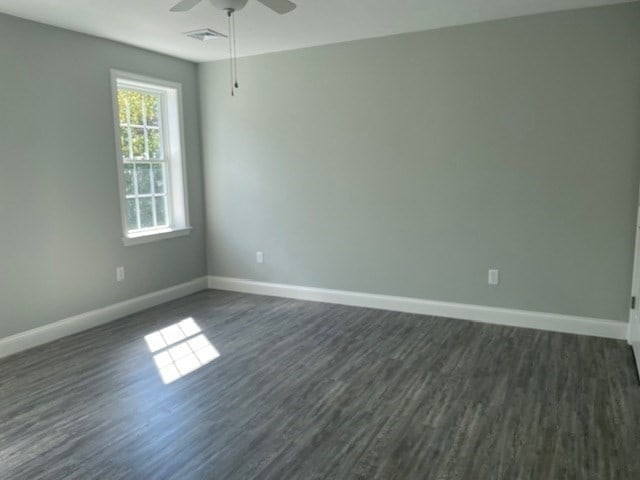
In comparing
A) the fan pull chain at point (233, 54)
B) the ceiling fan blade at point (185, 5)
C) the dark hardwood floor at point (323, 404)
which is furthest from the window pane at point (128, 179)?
the ceiling fan blade at point (185, 5)

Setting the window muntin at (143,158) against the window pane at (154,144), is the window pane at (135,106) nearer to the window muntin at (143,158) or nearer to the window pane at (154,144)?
the window muntin at (143,158)

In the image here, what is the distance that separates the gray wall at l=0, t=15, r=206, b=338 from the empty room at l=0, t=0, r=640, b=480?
0.02 meters

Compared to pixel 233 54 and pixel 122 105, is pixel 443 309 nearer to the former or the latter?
pixel 233 54

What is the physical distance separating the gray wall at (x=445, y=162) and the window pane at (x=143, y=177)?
2.29 feet

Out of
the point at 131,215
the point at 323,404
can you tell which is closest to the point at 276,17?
the point at 131,215

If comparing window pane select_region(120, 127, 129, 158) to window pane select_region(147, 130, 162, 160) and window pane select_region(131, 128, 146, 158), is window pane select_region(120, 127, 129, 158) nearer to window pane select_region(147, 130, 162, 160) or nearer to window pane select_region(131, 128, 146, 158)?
window pane select_region(131, 128, 146, 158)

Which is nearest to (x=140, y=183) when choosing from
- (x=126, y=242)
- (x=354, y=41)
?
(x=126, y=242)

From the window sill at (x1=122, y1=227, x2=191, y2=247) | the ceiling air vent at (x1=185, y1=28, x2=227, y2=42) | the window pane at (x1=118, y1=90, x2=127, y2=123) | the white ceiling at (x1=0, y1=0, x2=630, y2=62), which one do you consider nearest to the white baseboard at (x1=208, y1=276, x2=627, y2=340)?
the window sill at (x1=122, y1=227, x2=191, y2=247)

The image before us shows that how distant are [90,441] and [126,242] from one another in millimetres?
2409

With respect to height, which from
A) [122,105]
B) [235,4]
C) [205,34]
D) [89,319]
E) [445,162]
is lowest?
[89,319]

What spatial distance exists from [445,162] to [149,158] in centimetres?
293

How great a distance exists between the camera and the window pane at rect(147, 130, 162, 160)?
4969 millimetres

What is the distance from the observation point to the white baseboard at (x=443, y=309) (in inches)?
151

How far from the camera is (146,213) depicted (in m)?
4.99
